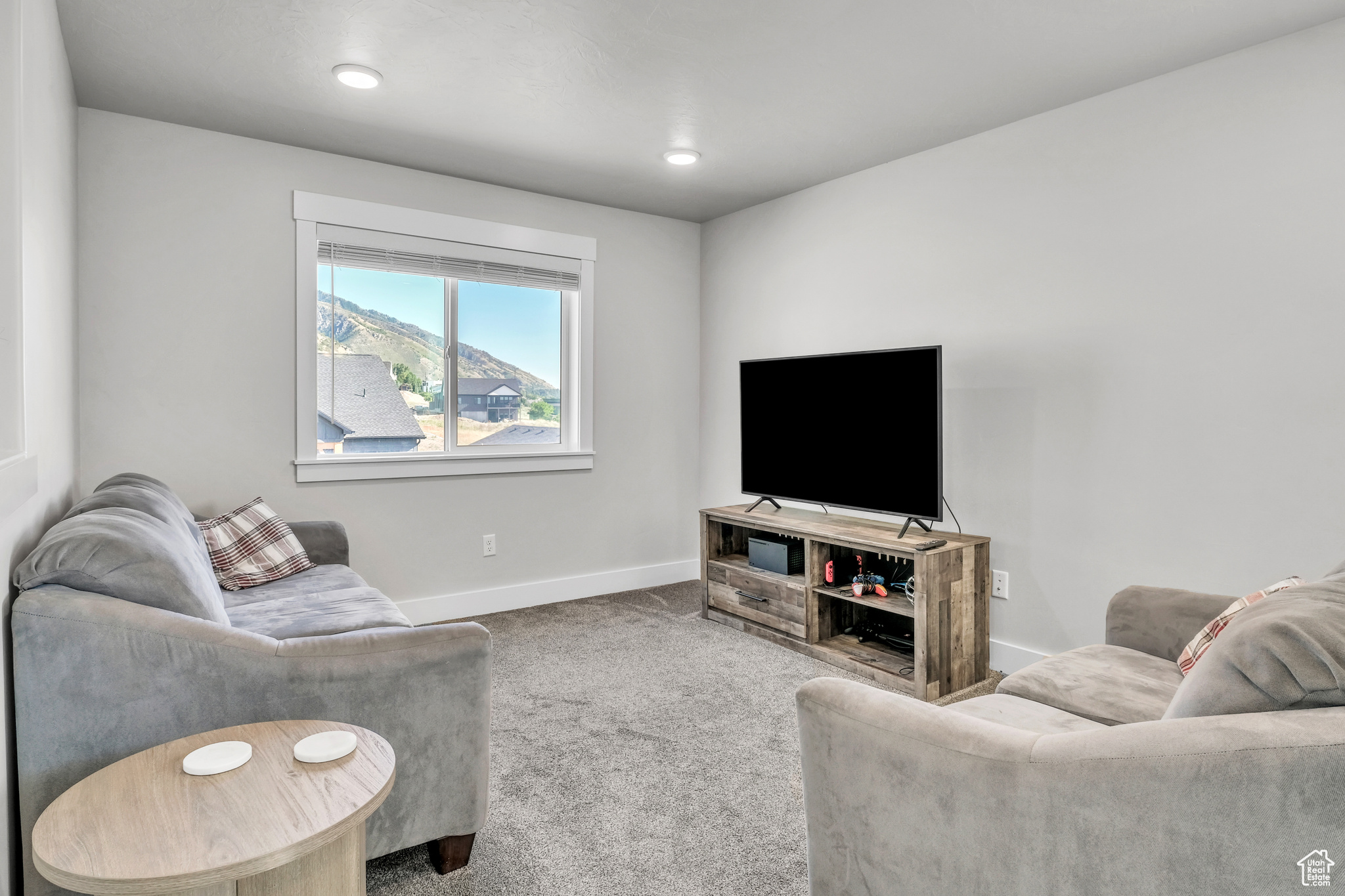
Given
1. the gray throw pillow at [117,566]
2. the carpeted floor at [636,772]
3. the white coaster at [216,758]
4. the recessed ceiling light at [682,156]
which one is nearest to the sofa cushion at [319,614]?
the gray throw pillow at [117,566]

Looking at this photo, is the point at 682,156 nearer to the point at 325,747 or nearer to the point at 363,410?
the point at 363,410

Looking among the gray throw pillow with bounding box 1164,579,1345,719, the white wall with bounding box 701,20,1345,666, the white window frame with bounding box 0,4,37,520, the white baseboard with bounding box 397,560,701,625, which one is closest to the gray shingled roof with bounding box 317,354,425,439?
the white baseboard with bounding box 397,560,701,625

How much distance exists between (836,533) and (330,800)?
Answer: 2450 mm

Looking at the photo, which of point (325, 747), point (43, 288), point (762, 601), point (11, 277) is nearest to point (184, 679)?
point (325, 747)

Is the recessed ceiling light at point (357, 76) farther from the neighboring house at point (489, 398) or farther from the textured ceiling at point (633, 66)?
the neighboring house at point (489, 398)

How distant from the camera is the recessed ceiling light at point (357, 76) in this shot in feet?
8.69

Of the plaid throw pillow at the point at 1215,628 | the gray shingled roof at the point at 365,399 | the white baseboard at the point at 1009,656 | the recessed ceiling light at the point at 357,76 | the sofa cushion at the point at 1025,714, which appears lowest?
the white baseboard at the point at 1009,656

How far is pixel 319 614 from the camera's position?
235cm

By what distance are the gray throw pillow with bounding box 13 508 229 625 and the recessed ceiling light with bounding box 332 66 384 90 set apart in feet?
5.78

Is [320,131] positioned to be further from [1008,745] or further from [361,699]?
[1008,745]

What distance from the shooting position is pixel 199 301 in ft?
10.7

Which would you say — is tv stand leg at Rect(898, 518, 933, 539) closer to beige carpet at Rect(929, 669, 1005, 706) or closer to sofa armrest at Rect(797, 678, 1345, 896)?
beige carpet at Rect(929, 669, 1005, 706)

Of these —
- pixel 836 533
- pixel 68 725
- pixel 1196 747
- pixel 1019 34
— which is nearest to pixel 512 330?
pixel 836 533

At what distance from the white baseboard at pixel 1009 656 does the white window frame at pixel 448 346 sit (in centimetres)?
236
